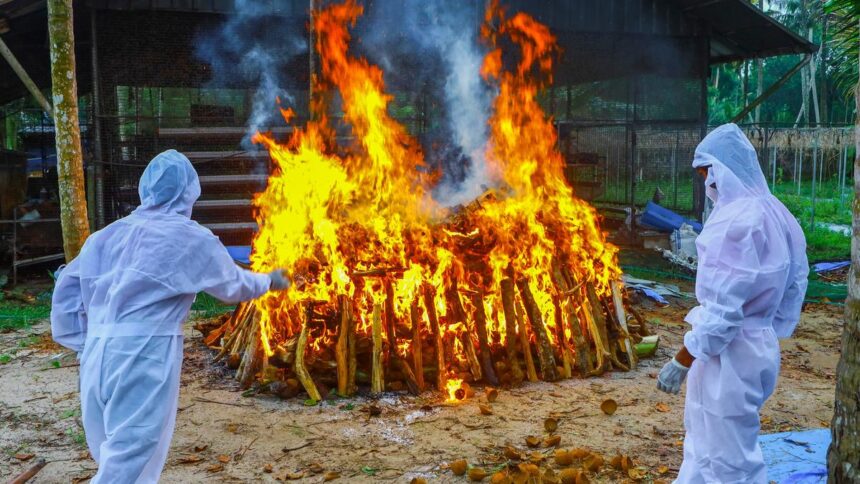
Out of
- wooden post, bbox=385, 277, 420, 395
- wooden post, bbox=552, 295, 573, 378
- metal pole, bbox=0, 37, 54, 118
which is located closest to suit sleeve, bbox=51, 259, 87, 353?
wooden post, bbox=385, 277, 420, 395

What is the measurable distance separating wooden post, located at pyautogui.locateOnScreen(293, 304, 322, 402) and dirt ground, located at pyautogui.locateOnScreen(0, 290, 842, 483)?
0.43 ft

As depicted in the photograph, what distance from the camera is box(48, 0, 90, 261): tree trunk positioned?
22.1 ft

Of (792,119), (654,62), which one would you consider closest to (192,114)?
(654,62)

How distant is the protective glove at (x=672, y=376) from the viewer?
12.3ft

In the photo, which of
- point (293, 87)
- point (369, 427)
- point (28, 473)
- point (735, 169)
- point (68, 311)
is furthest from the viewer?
point (293, 87)

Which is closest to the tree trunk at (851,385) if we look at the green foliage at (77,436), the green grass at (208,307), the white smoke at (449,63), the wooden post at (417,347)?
the wooden post at (417,347)

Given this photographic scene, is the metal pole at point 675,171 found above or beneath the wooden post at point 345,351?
above

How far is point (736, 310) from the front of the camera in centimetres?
341

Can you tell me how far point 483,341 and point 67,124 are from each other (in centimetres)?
447

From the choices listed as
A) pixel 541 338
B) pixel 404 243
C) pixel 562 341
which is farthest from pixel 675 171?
pixel 404 243

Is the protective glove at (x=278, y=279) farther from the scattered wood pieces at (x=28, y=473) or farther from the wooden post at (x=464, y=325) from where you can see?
the wooden post at (x=464, y=325)

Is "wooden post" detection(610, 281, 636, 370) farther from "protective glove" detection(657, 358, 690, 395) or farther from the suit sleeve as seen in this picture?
the suit sleeve

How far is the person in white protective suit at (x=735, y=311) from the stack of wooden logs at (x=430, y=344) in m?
3.04

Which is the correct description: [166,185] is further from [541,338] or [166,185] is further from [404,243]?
[541,338]
